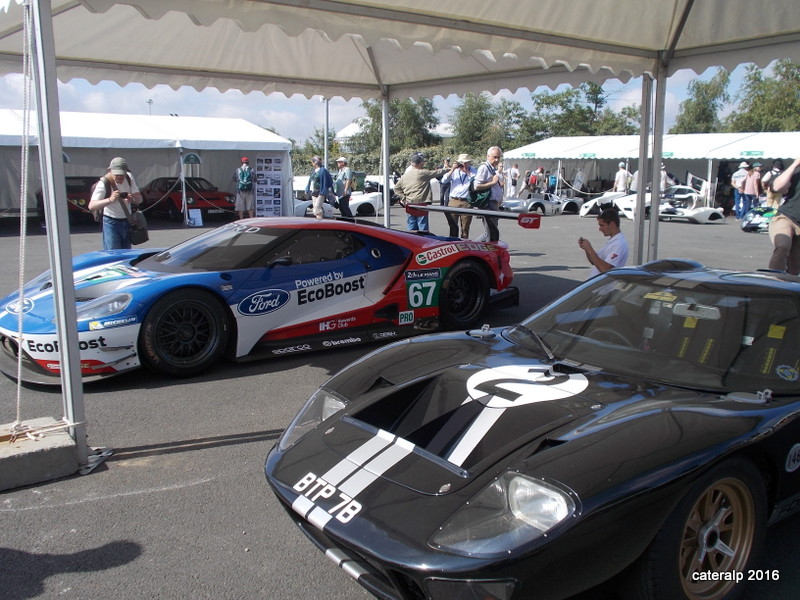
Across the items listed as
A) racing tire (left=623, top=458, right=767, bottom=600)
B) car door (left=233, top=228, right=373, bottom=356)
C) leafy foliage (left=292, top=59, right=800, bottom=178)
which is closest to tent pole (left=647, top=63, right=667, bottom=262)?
car door (left=233, top=228, right=373, bottom=356)

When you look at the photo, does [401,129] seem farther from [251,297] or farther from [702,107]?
[251,297]

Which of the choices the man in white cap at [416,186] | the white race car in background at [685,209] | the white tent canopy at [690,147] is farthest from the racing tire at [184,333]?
the white tent canopy at [690,147]

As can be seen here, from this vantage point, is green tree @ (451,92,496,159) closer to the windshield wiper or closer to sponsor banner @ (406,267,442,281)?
sponsor banner @ (406,267,442,281)

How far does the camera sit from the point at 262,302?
5.27 metres

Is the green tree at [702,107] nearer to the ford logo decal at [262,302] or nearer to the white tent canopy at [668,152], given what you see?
the white tent canopy at [668,152]

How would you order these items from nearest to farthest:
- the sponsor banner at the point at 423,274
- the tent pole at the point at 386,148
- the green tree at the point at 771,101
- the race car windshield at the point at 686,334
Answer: the race car windshield at the point at 686,334 < the sponsor banner at the point at 423,274 < the tent pole at the point at 386,148 < the green tree at the point at 771,101

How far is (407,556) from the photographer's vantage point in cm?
195

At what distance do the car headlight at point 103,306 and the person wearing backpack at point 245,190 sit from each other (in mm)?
14445

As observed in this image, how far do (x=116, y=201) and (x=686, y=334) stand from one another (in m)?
6.24

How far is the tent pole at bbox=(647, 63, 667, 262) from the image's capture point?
6.63 meters

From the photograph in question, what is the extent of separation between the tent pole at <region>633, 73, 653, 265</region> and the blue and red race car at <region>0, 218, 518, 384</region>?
1.73 meters

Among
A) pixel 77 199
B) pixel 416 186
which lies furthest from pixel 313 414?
pixel 77 199

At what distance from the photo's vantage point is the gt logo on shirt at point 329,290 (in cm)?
549

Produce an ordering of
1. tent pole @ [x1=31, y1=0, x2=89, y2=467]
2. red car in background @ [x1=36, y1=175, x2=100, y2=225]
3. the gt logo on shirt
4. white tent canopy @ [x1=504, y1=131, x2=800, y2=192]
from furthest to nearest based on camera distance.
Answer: white tent canopy @ [x1=504, y1=131, x2=800, y2=192], red car in background @ [x1=36, y1=175, x2=100, y2=225], the gt logo on shirt, tent pole @ [x1=31, y1=0, x2=89, y2=467]
